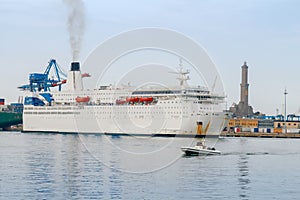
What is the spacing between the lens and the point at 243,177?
91.2 feet

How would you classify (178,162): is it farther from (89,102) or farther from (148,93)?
(89,102)

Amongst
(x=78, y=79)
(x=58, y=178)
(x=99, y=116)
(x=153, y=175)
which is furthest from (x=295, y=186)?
(x=78, y=79)

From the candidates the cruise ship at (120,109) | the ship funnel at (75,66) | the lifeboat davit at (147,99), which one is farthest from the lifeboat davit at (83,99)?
the lifeboat davit at (147,99)

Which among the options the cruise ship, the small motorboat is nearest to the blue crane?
the cruise ship

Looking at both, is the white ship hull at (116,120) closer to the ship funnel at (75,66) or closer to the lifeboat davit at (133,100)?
the lifeboat davit at (133,100)

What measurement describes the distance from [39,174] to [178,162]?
31.6 feet

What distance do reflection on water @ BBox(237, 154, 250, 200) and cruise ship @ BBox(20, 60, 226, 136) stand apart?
24477 mm

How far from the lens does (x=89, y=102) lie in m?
76.6

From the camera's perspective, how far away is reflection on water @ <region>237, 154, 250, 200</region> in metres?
23.1

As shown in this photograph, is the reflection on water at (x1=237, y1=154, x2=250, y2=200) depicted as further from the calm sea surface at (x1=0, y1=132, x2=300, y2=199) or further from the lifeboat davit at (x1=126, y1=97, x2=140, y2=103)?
the lifeboat davit at (x1=126, y1=97, x2=140, y2=103)

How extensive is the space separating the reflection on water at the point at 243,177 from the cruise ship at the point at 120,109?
2448 cm

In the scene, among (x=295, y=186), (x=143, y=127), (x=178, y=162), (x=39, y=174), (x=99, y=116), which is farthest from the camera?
(x=99, y=116)

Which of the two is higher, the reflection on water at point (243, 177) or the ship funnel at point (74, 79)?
the ship funnel at point (74, 79)

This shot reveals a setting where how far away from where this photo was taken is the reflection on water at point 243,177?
23.1 meters
